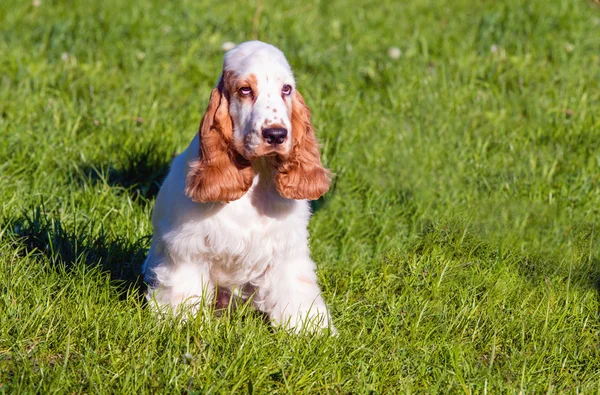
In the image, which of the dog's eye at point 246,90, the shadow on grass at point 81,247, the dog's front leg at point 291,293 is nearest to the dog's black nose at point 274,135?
the dog's eye at point 246,90

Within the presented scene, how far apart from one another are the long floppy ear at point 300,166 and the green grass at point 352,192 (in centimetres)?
60

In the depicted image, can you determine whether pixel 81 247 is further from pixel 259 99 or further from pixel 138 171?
pixel 259 99

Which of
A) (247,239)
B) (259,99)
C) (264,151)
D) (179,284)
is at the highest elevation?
(259,99)

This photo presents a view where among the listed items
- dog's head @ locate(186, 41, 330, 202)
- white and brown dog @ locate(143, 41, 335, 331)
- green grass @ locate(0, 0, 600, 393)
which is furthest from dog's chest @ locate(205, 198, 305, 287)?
green grass @ locate(0, 0, 600, 393)

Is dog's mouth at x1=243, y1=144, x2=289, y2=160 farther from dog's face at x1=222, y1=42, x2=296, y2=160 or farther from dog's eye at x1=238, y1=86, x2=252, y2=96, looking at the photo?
dog's eye at x1=238, y1=86, x2=252, y2=96

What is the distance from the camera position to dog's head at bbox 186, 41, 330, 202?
12.0 feet

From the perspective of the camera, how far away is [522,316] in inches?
168

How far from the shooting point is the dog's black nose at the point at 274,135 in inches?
142

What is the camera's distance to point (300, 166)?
3.93 metres

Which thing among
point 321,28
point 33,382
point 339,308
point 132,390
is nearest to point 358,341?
point 339,308

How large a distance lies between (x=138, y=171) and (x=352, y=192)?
139 cm

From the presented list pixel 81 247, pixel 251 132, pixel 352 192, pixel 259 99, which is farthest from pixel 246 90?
pixel 352 192

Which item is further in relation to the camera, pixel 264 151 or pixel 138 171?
pixel 138 171

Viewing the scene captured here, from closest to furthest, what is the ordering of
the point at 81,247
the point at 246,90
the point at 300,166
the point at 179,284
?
the point at 246,90, the point at 300,166, the point at 179,284, the point at 81,247
